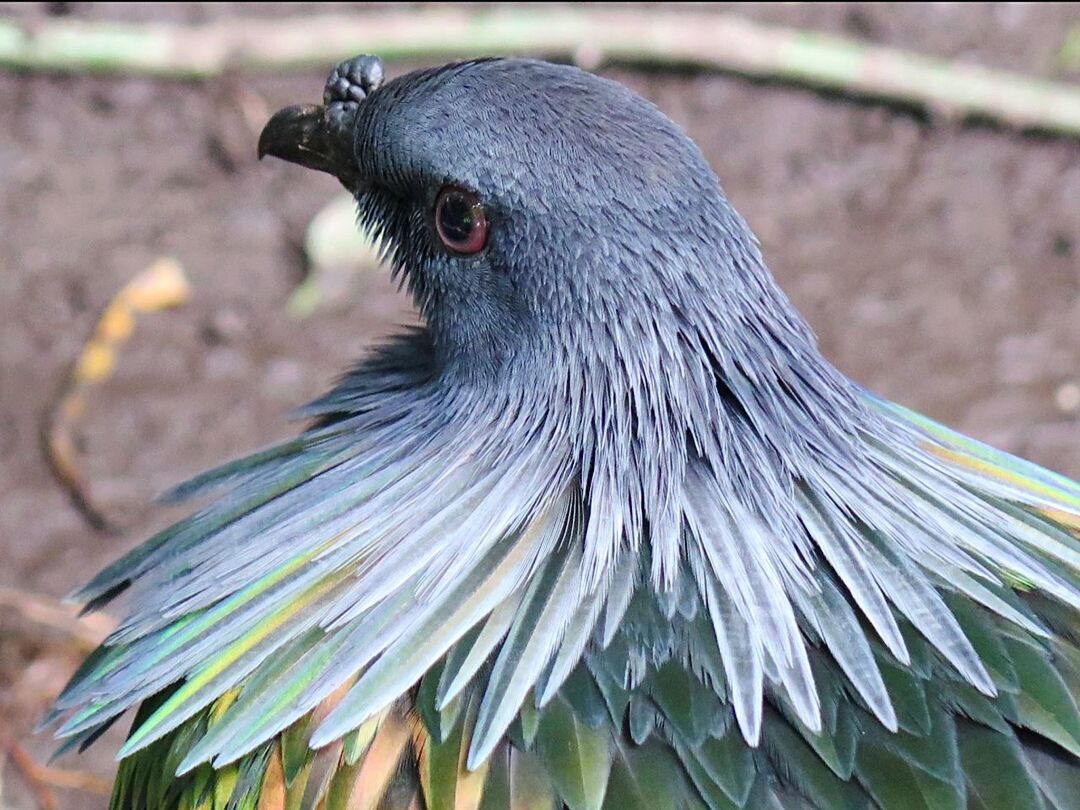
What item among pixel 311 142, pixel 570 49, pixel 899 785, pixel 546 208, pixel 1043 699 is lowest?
pixel 899 785

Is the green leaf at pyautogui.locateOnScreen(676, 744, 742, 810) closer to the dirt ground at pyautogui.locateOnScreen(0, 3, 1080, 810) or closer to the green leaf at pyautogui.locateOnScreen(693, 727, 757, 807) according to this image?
the green leaf at pyautogui.locateOnScreen(693, 727, 757, 807)

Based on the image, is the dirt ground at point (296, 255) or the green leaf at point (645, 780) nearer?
the green leaf at point (645, 780)

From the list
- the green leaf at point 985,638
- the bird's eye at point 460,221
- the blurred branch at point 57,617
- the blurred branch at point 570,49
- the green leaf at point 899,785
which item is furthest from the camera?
the blurred branch at point 570,49

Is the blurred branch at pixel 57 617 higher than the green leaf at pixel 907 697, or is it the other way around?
the green leaf at pixel 907 697

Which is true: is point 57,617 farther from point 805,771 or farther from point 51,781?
point 805,771

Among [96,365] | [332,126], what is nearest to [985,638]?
[332,126]

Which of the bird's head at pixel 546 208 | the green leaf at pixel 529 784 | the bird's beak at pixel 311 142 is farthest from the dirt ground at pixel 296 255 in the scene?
the green leaf at pixel 529 784

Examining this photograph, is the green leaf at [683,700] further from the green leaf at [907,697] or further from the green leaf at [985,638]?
the green leaf at [985,638]
